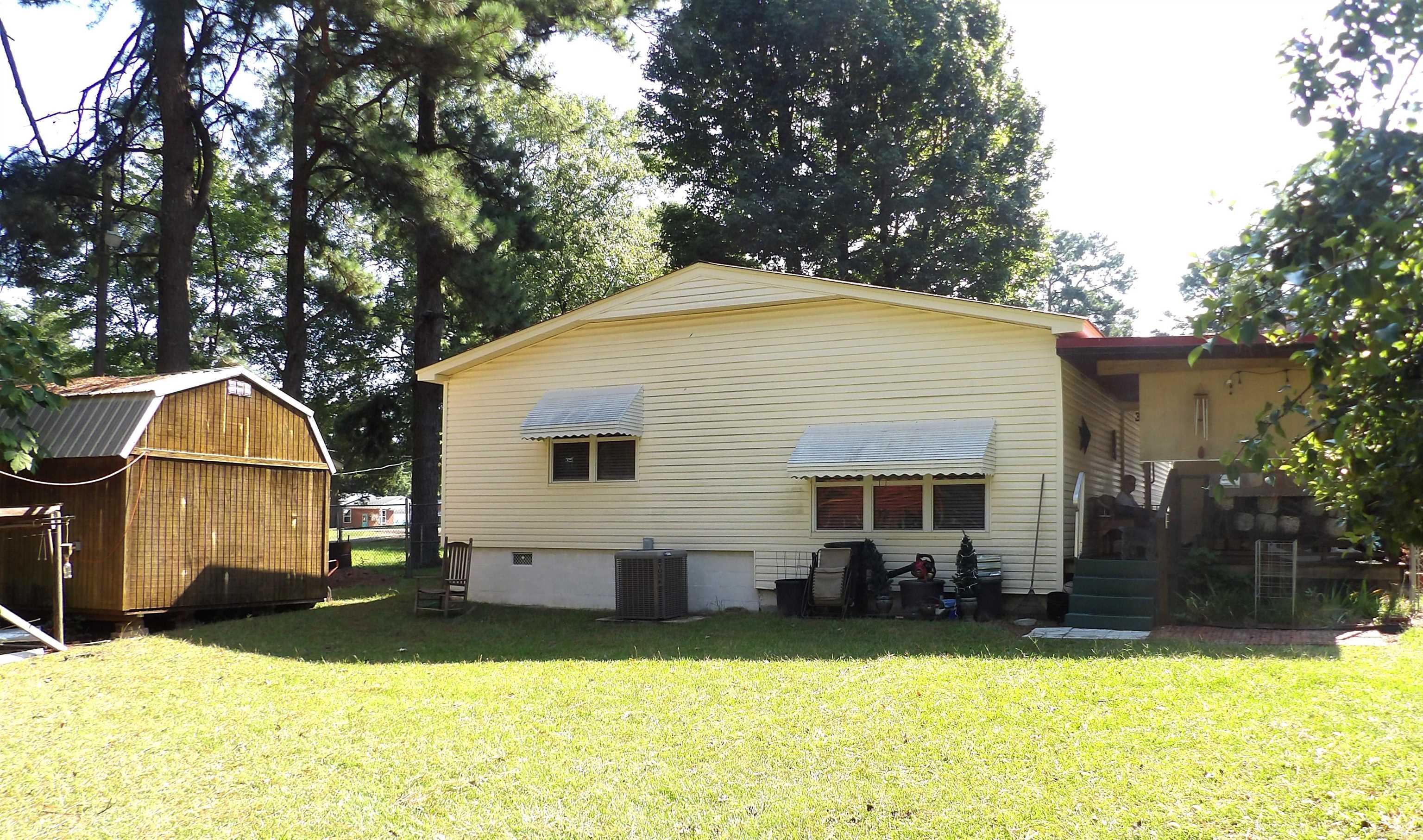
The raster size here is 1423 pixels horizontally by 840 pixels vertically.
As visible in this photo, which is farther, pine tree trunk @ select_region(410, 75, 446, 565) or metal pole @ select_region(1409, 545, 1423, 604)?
pine tree trunk @ select_region(410, 75, 446, 565)

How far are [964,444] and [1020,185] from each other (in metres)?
16.7

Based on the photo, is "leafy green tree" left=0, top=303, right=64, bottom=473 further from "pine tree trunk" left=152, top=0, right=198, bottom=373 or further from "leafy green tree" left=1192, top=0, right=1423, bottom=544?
"leafy green tree" left=1192, top=0, right=1423, bottom=544

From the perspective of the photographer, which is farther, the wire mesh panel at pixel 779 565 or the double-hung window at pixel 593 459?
the double-hung window at pixel 593 459

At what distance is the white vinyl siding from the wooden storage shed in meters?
2.91

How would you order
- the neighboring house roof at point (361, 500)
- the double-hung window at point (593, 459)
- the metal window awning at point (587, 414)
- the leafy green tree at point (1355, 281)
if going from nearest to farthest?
the leafy green tree at point (1355, 281)
the metal window awning at point (587, 414)
the double-hung window at point (593, 459)
the neighboring house roof at point (361, 500)

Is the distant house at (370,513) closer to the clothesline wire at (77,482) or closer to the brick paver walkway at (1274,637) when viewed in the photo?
the clothesline wire at (77,482)

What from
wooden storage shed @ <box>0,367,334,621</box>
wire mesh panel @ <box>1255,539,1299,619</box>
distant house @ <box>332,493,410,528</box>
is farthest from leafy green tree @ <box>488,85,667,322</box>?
wire mesh panel @ <box>1255,539,1299,619</box>

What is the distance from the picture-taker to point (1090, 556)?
1302 centimetres

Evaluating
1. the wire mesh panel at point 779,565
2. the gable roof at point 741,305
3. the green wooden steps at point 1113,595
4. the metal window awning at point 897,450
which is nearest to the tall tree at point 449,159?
the gable roof at point 741,305

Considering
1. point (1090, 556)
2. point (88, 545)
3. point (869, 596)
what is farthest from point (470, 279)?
point (1090, 556)

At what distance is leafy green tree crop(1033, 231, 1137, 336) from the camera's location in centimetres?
5350

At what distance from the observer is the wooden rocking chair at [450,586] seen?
1480 centimetres

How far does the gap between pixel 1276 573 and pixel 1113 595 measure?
5.83 feet

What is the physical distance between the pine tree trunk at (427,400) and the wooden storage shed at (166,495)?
24.4 ft
